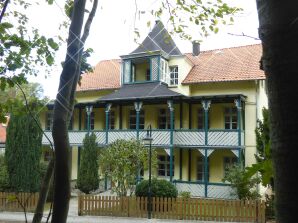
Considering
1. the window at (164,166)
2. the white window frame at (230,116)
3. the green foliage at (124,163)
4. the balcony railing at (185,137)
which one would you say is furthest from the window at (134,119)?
the green foliage at (124,163)

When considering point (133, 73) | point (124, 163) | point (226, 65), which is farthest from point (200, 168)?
point (133, 73)

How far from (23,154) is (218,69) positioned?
43.1ft

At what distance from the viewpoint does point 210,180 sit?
23.7 metres

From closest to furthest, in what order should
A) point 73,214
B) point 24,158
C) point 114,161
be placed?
point 73,214
point 114,161
point 24,158

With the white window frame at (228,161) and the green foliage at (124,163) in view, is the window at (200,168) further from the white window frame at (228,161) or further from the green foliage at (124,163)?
the green foliage at (124,163)

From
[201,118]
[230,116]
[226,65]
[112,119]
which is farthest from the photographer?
[112,119]

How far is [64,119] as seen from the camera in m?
1.81

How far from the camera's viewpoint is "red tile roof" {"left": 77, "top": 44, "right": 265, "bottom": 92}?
23.5m

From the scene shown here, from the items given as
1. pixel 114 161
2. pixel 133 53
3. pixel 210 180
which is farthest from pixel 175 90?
pixel 114 161

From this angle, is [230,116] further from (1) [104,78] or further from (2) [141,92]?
(1) [104,78]

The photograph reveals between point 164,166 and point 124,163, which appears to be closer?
point 124,163

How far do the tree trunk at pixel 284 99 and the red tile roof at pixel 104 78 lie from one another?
27.4 m

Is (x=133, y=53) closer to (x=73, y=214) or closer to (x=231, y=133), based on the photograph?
(x=231, y=133)

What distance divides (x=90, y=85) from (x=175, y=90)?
24.2 feet
